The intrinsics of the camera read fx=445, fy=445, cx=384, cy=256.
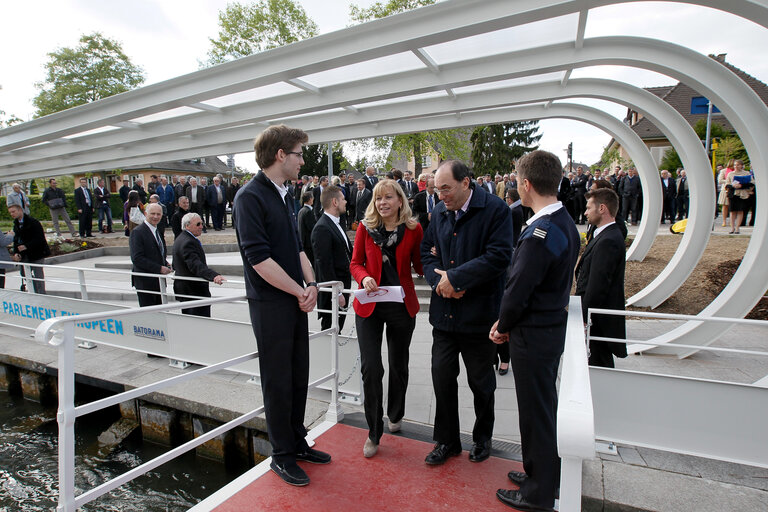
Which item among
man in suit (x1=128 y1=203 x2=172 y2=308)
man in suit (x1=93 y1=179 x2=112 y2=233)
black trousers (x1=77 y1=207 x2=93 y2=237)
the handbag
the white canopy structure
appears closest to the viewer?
the white canopy structure

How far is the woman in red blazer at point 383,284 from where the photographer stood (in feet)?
10.4

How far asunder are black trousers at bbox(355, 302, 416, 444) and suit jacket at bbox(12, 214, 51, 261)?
7.94 m

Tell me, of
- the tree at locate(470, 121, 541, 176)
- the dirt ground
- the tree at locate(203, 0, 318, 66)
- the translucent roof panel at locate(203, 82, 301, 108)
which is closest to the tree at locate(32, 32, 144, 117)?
the tree at locate(203, 0, 318, 66)

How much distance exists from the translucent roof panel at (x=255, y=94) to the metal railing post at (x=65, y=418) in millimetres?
5488

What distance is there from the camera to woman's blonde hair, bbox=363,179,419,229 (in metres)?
3.17

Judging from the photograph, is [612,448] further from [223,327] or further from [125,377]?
[125,377]

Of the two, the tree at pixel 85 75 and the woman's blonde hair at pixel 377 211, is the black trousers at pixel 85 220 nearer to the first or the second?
the woman's blonde hair at pixel 377 211

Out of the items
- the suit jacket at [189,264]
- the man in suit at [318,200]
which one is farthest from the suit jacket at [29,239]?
the man in suit at [318,200]

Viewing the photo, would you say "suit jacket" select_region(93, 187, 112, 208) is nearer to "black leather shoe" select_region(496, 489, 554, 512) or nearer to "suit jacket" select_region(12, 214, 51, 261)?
"suit jacket" select_region(12, 214, 51, 261)

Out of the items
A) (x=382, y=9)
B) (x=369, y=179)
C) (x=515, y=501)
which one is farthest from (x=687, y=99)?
(x=515, y=501)

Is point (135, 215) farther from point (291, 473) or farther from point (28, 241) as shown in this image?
point (291, 473)

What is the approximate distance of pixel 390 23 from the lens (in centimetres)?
491

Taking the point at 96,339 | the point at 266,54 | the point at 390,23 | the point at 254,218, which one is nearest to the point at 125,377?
the point at 96,339

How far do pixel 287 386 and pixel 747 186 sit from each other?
14601mm
